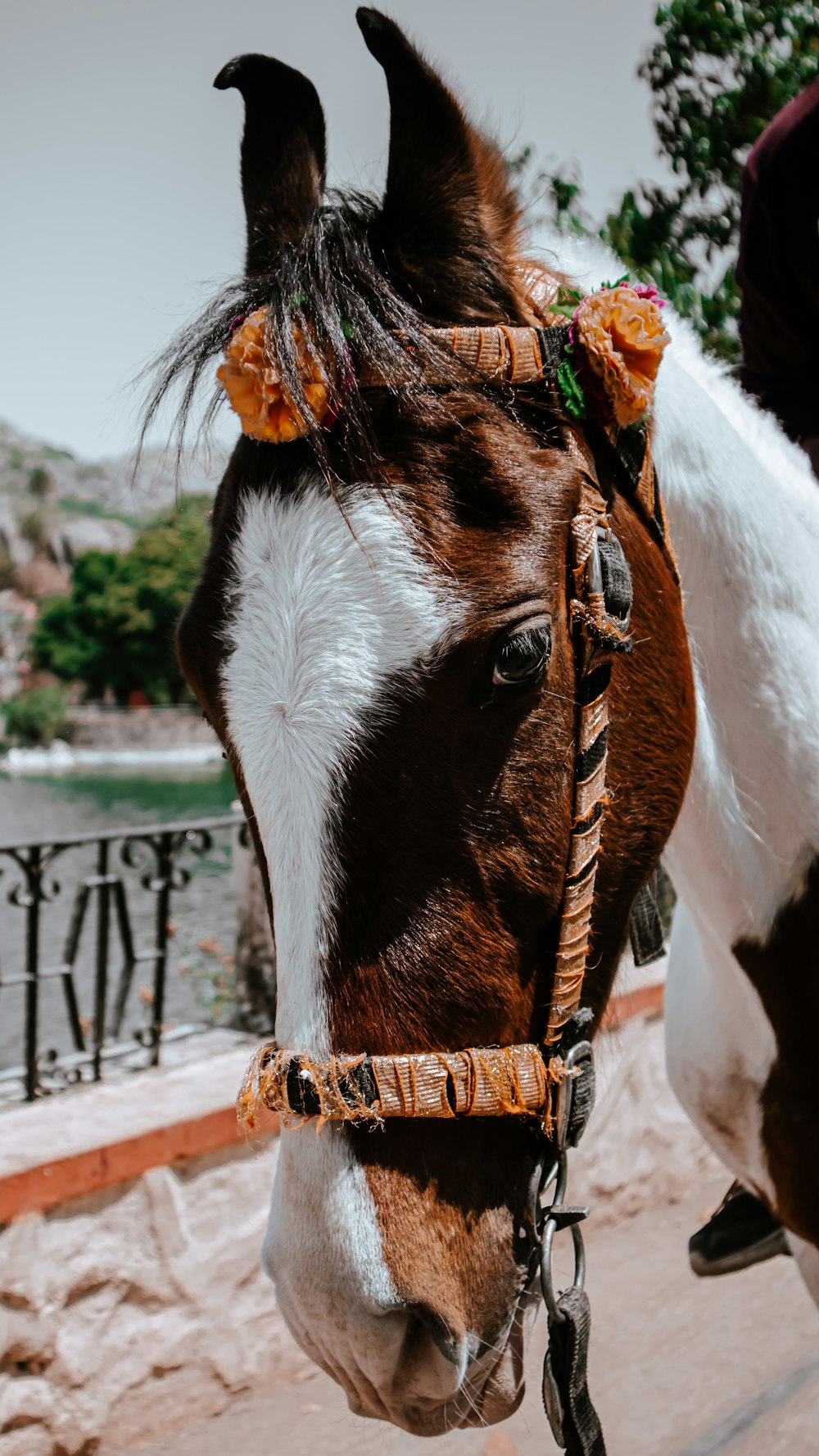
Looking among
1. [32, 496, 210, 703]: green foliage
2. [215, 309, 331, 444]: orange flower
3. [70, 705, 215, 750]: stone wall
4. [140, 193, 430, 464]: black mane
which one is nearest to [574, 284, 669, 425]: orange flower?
[140, 193, 430, 464]: black mane

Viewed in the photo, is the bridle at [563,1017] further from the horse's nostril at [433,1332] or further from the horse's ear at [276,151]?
the horse's ear at [276,151]

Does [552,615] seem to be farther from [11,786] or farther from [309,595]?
[11,786]

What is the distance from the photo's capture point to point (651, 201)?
195 inches

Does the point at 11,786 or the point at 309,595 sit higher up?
the point at 309,595

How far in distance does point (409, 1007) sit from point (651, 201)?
4.71 m

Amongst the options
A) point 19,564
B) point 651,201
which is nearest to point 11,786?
point 651,201

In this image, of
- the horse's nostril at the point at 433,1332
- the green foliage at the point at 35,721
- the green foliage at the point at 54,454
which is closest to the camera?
the horse's nostril at the point at 433,1332

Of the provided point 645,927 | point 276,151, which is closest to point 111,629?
point 276,151

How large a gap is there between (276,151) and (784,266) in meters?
1.25

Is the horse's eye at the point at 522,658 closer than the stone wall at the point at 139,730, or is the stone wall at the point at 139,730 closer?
the horse's eye at the point at 522,658

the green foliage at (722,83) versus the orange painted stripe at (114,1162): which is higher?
the green foliage at (722,83)

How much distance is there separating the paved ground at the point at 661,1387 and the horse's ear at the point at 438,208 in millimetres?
2716

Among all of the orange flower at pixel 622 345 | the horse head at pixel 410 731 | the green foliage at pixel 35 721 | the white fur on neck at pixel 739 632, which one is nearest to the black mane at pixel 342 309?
the horse head at pixel 410 731

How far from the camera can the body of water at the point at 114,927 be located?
179 inches
